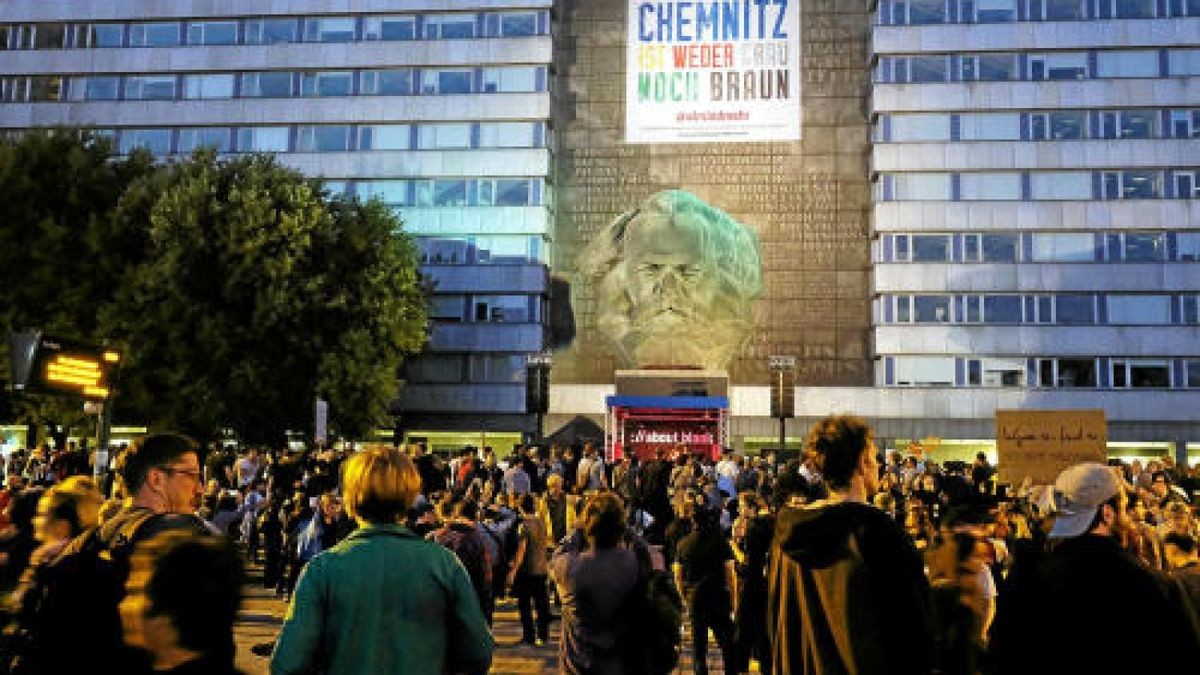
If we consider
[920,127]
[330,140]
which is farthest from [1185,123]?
[330,140]

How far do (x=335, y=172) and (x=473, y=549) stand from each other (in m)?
40.8

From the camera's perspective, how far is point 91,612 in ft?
10.8

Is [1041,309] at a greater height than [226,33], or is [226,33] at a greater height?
[226,33]

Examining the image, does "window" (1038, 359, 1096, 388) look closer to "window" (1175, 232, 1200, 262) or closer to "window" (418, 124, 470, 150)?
"window" (1175, 232, 1200, 262)

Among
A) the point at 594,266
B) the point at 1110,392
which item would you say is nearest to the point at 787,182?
the point at 594,266

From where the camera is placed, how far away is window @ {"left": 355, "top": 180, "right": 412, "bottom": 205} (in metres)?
47.1

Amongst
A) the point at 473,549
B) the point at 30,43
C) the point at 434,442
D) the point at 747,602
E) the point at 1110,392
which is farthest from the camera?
the point at 30,43

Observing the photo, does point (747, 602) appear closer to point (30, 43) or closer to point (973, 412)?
point (973, 412)

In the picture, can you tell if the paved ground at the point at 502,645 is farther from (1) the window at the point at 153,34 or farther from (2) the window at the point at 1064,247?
(1) the window at the point at 153,34

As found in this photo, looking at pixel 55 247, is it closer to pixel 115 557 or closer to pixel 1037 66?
pixel 115 557

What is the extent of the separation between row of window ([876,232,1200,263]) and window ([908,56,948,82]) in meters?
7.33

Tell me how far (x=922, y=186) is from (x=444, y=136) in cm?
2220

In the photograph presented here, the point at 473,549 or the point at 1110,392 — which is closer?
the point at 473,549

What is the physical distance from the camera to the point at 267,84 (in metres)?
48.7
